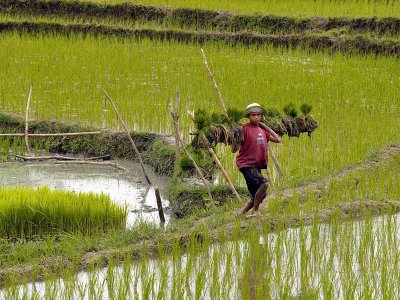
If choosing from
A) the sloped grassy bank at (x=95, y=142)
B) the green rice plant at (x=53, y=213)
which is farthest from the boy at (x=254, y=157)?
the sloped grassy bank at (x=95, y=142)

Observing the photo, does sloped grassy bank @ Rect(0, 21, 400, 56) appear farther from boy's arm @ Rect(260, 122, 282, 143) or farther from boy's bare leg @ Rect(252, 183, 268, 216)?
boy's bare leg @ Rect(252, 183, 268, 216)

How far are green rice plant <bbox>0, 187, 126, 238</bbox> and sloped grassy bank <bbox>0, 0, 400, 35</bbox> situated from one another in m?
7.18

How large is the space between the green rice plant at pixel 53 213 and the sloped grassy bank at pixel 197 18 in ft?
23.5

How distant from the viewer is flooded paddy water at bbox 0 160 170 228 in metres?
7.37

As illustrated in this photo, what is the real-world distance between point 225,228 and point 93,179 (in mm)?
2679

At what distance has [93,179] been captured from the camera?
7.95m

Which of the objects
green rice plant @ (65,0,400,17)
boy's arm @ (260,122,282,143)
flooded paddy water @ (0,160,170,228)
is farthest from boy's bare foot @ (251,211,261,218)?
green rice plant @ (65,0,400,17)

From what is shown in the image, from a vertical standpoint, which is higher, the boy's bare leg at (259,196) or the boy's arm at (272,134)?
the boy's arm at (272,134)

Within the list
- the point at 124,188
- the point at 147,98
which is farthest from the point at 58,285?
the point at 147,98

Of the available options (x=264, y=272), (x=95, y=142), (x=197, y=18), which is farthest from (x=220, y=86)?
(x=264, y=272)

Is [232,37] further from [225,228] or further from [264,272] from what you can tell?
[264,272]

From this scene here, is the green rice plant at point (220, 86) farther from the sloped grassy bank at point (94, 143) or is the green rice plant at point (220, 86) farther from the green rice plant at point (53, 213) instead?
the green rice plant at point (53, 213)

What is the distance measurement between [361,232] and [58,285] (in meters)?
1.89

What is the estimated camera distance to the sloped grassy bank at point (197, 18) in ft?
41.3
